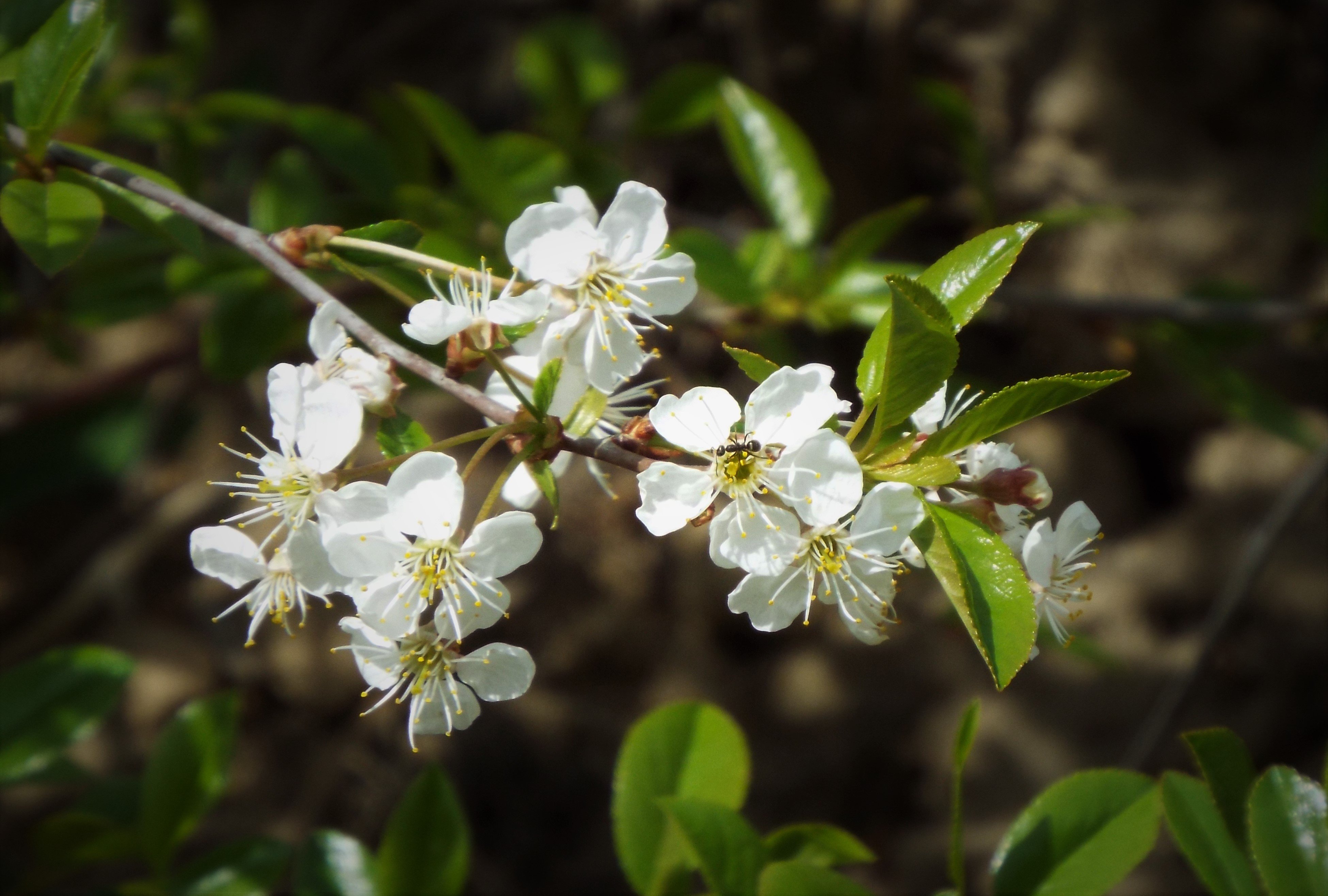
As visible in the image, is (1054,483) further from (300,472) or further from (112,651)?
(112,651)

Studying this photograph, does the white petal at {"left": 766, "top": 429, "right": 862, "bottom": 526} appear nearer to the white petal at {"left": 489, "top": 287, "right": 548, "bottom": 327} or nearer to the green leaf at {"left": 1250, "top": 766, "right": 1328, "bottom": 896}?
the white petal at {"left": 489, "top": 287, "right": 548, "bottom": 327}

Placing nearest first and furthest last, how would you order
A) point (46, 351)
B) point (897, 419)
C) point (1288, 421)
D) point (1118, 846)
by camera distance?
point (897, 419) → point (1118, 846) → point (1288, 421) → point (46, 351)

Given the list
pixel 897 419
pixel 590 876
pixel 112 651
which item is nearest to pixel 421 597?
pixel 897 419

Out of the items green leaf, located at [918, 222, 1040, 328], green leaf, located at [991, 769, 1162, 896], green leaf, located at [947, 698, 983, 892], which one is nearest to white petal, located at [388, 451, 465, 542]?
green leaf, located at [918, 222, 1040, 328]

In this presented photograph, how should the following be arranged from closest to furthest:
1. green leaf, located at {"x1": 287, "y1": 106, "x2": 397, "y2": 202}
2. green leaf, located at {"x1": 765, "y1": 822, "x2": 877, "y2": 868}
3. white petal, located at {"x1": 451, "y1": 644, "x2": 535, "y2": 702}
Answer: white petal, located at {"x1": 451, "y1": 644, "x2": 535, "y2": 702} → green leaf, located at {"x1": 765, "y1": 822, "x2": 877, "y2": 868} → green leaf, located at {"x1": 287, "y1": 106, "x2": 397, "y2": 202}

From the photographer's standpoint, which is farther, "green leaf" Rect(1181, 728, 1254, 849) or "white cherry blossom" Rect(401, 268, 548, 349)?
"green leaf" Rect(1181, 728, 1254, 849)

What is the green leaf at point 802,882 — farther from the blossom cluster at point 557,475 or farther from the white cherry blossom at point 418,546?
the white cherry blossom at point 418,546

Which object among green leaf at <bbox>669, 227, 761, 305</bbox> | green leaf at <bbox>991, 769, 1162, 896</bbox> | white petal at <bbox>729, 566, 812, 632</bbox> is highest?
green leaf at <bbox>669, 227, 761, 305</bbox>
